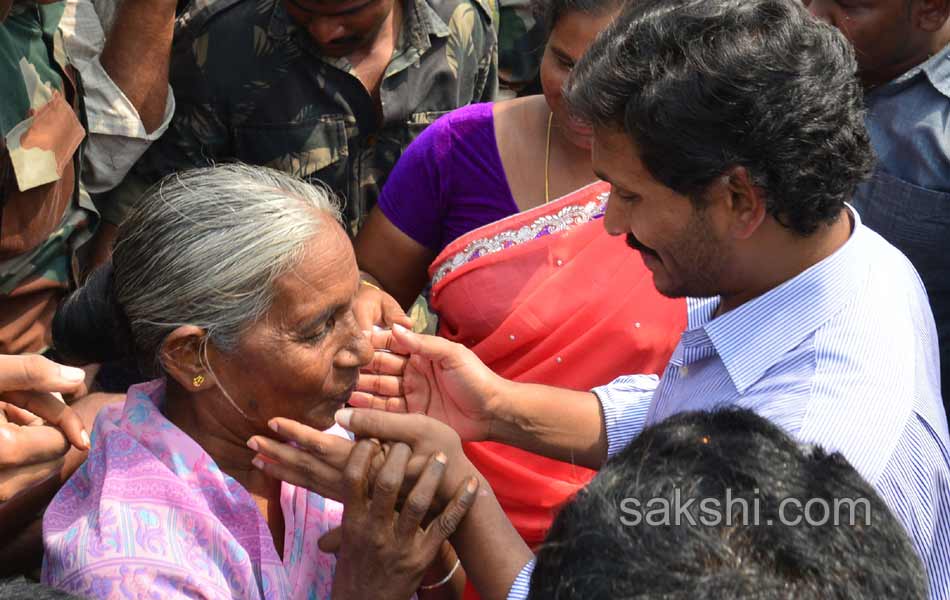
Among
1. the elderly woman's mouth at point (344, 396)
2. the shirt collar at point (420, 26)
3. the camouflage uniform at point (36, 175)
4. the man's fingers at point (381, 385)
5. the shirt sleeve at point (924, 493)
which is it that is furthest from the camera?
the shirt collar at point (420, 26)

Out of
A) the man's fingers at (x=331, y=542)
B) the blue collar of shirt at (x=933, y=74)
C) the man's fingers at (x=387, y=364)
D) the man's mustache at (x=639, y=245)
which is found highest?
the man's mustache at (x=639, y=245)

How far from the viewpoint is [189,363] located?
2.31 metres

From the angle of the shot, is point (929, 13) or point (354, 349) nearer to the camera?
point (354, 349)

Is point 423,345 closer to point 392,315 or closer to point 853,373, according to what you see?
point 392,315

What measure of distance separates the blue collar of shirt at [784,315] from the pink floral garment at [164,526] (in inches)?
37.6

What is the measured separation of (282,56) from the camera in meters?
3.47

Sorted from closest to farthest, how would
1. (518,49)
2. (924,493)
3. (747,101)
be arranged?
(924,493)
(747,101)
(518,49)

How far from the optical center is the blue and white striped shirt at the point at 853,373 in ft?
6.03

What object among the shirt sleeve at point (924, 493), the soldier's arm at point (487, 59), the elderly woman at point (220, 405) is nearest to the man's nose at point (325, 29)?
the soldier's arm at point (487, 59)

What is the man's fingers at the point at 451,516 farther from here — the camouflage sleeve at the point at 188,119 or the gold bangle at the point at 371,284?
the camouflage sleeve at the point at 188,119

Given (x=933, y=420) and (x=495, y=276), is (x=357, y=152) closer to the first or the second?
(x=495, y=276)

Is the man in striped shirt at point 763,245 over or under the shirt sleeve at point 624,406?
over

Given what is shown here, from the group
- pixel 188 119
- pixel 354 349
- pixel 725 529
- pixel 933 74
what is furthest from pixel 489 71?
pixel 725 529

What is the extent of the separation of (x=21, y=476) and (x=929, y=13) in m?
2.71
